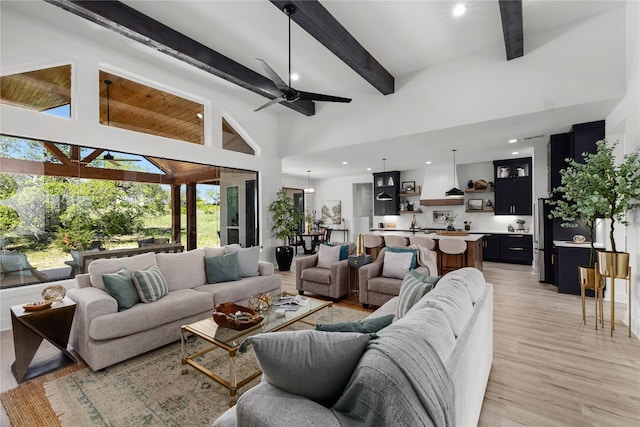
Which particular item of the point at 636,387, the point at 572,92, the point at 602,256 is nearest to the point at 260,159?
the point at 572,92

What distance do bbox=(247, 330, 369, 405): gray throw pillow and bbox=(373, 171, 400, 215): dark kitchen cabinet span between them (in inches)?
337

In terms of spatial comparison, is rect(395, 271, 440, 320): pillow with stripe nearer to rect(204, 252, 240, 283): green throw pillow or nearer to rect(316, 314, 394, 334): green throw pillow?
rect(316, 314, 394, 334): green throw pillow

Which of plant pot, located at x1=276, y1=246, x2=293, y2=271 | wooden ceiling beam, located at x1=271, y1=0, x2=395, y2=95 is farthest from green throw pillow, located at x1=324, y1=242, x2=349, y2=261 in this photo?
wooden ceiling beam, located at x1=271, y1=0, x2=395, y2=95

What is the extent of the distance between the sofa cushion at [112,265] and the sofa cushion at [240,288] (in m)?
0.65

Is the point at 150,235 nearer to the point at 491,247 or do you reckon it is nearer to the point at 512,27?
the point at 512,27

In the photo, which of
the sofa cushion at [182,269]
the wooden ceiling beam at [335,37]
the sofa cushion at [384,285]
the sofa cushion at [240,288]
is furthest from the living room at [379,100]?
the sofa cushion at [384,285]

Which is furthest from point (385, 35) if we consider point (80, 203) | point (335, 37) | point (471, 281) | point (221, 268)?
point (80, 203)

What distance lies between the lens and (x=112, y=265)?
119 inches

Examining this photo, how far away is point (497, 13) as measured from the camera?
3291mm

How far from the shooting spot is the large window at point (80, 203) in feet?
11.3

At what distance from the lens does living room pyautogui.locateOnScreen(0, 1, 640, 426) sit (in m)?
3.34

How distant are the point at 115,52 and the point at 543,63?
5.77 m

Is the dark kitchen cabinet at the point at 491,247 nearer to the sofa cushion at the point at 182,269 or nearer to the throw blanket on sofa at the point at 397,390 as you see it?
the sofa cushion at the point at 182,269

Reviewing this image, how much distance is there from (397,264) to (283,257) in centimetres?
336
